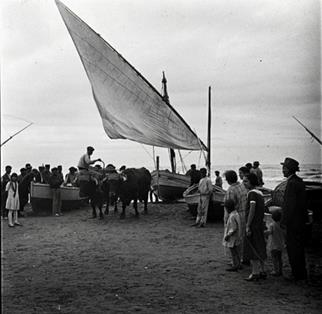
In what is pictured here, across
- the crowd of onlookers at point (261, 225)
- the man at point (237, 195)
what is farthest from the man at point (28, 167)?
the man at point (237, 195)

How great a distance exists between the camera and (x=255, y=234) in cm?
616

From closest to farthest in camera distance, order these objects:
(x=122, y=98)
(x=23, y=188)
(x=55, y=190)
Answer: (x=55, y=190) → (x=23, y=188) → (x=122, y=98)

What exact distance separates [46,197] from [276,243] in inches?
346

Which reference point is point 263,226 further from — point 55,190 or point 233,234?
point 55,190

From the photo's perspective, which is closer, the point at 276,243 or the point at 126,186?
the point at 276,243

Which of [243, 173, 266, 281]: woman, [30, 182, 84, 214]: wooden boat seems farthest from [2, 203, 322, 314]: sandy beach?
[30, 182, 84, 214]: wooden boat

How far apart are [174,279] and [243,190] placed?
5.72ft

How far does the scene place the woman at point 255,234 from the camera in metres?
6.03

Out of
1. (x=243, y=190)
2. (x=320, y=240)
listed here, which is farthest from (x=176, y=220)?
(x=243, y=190)

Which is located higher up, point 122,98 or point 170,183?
point 122,98

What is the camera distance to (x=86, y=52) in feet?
45.4

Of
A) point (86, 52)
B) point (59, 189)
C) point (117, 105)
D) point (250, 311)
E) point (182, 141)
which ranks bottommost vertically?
point (250, 311)

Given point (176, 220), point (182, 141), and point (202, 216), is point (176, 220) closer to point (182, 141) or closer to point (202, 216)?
point (202, 216)

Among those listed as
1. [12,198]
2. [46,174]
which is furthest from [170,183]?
[12,198]
